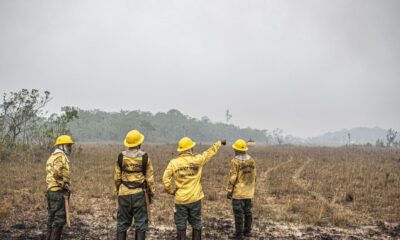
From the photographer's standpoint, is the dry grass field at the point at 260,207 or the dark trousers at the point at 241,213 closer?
the dark trousers at the point at 241,213

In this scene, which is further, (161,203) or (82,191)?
(82,191)

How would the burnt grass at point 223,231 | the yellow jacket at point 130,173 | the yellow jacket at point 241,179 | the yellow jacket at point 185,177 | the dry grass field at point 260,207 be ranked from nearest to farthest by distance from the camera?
the yellow jacket at point 130,173 < the yellow jacket at point 185,177 < the yellow jacket at point 241,179 < the burnt grass at point 223,231 < the dry grass field at point 260,207

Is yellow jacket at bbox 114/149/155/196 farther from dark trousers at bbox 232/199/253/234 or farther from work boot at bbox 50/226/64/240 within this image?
dark trousers at bbox 232/199/253/234

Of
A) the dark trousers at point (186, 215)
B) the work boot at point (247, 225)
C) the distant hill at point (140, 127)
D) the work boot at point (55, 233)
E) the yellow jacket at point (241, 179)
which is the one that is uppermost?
the distant hill at point (140, 127)

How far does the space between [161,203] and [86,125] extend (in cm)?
7338

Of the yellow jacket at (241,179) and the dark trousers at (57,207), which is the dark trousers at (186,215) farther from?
the dark trousers at (57,207)

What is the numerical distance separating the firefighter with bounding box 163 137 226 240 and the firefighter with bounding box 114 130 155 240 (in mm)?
377

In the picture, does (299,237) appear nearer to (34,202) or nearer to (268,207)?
(268,207)

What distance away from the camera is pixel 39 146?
2105 centimetres

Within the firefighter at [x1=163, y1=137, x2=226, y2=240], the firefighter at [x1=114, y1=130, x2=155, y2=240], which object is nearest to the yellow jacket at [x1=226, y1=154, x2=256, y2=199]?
the firefighter at [x1=163, y1=137, x2=226, y2=240]

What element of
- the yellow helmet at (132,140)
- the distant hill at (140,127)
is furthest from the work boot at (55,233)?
the distant hill at (140,127)

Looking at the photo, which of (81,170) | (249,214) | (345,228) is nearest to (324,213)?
(345,228)

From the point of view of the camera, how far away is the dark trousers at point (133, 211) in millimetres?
5078

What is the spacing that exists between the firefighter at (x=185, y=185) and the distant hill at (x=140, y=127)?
62587 millimetres
